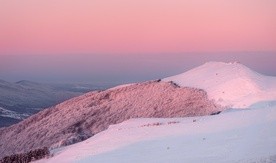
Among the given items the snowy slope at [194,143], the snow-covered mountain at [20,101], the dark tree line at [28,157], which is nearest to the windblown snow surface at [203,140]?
the snowy slope at [194,143]

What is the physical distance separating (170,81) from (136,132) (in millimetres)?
10002

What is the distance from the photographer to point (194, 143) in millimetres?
14055

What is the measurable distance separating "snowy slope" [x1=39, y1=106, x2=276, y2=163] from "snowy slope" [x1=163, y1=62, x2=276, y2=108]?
148 inches

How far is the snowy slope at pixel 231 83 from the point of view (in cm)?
2056

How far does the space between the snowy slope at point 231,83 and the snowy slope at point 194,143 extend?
375cm

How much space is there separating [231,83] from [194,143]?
9122 millimetres

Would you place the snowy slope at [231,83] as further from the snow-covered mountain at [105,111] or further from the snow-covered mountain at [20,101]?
the snow-covered mountain at [20,101]

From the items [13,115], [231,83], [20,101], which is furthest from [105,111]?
[20,101]

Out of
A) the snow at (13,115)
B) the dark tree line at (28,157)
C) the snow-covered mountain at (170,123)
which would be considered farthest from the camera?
the snow at (13,115)

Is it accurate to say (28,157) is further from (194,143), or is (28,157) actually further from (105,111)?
(105,111)

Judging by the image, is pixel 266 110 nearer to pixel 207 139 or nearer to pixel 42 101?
pixel 207 139

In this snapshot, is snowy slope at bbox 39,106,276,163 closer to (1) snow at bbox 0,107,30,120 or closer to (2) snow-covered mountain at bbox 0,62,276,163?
(2) snow-covered mountain at bbox 0,62,276,163

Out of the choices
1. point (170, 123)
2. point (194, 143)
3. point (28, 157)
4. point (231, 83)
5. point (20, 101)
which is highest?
point (231, 83)

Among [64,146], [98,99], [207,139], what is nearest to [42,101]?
[98,99]
